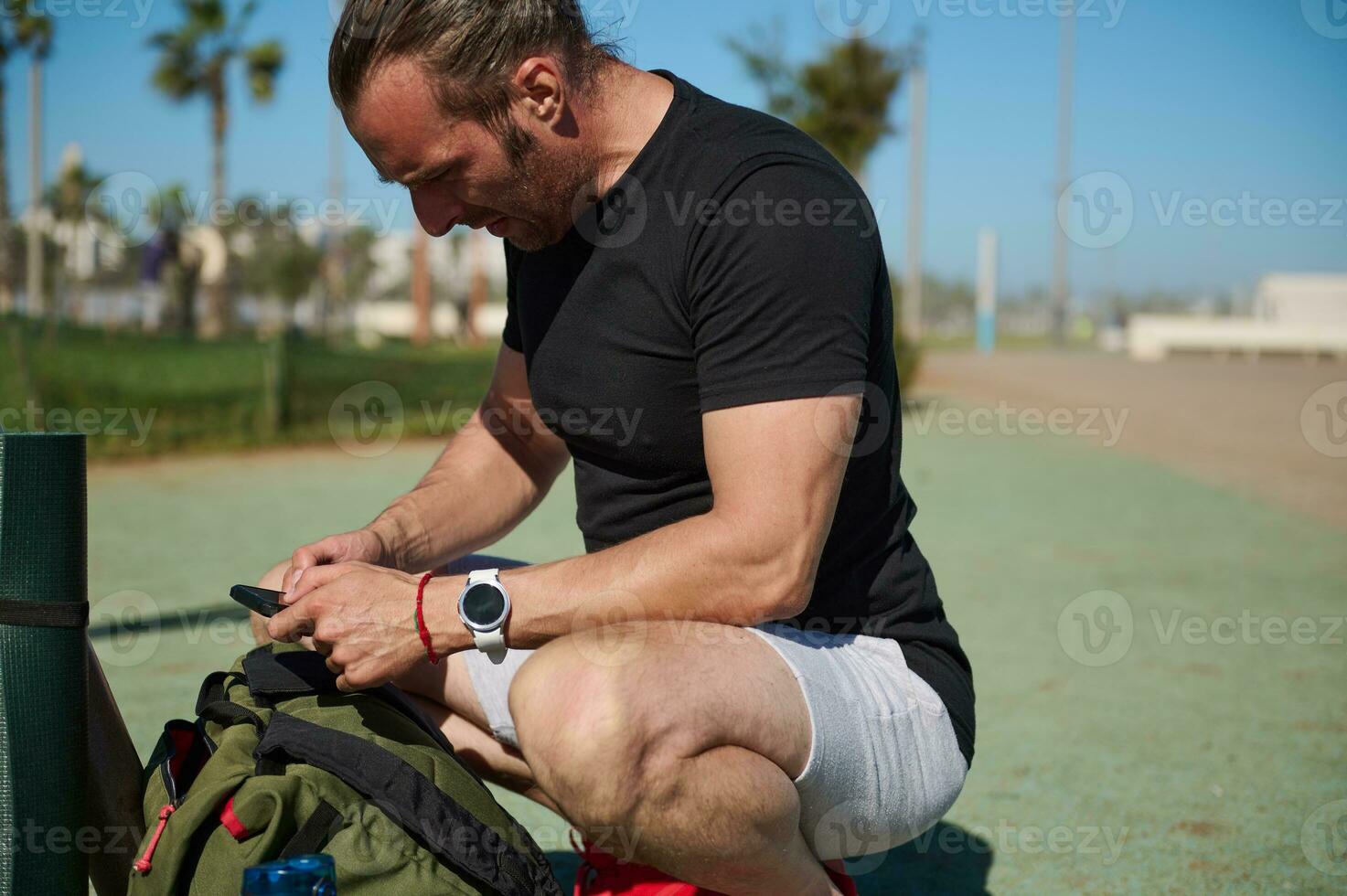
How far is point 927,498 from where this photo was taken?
29.0 feet

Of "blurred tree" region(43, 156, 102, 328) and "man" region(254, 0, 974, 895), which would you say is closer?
"man" region(254, 0, 974, 895)

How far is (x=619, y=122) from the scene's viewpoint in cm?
213

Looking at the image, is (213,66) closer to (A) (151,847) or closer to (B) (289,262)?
(B) (289,262)

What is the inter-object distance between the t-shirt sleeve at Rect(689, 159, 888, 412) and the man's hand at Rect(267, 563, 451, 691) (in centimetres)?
57

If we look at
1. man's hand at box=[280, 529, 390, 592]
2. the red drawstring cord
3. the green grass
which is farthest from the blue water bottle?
the green grass

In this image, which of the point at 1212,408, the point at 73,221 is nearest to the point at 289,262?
the point at 73,221

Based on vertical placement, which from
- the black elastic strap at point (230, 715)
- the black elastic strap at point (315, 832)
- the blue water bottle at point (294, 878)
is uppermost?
the black elastic strap at point (230, 715)

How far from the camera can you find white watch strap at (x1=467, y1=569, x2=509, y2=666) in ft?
6.02

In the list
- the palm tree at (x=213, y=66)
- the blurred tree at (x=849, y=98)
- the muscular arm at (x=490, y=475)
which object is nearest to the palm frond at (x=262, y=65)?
the palm tree at (x=213, y=66)

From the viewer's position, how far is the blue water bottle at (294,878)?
1.46 meters

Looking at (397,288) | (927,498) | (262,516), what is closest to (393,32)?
(262,516)

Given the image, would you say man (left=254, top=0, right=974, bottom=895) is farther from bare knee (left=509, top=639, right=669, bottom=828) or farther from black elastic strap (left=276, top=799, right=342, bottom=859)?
black elastic strap (left=276, top=799, right=342, bottom=859)

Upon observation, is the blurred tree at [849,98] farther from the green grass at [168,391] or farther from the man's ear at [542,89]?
the man's ear at [542,89]

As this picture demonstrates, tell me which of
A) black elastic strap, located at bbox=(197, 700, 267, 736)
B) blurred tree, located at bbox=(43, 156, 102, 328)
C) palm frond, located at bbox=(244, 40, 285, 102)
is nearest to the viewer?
black elastic strap, located at bbox=(197, 700, 267, 736)
